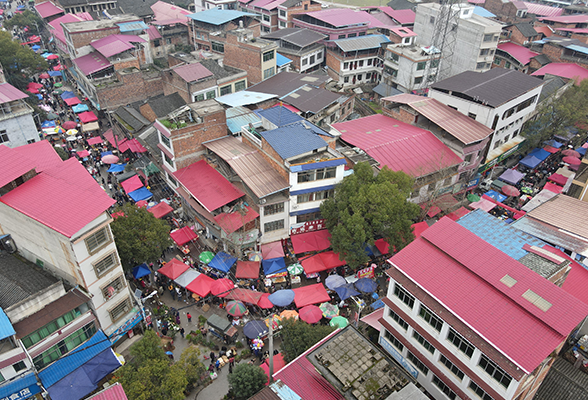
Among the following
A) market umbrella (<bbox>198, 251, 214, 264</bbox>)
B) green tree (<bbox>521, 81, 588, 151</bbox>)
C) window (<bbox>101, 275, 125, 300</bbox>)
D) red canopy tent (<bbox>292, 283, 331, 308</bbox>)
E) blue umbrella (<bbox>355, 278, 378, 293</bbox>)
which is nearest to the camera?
window (<bbox>101, 275, 125, 300</bbox>)

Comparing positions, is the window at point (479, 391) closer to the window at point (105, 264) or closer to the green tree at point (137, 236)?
the window at point (105, 264)

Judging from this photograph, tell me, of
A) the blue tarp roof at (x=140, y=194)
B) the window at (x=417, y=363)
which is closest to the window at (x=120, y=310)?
the blue tarp roof at (x=140, y=194)

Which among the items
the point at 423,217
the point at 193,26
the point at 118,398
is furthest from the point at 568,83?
the point at 118,398

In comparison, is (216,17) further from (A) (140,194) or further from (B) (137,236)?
(B) (137,236)

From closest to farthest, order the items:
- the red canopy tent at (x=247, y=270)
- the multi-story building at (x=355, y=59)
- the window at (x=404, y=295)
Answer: the window at (x=404, y=295), the red canopy tent at (x=247, y=270), the multi-story building at (x=355, y=59)

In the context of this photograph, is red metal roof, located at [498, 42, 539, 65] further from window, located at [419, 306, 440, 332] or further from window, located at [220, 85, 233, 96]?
window, located at [419, 306, 440, 332]

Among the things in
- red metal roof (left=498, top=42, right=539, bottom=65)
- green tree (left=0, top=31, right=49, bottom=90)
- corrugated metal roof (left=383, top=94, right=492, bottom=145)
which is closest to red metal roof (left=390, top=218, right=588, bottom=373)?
corrugated metal roof (left=383, top=94, right=492, bottom=145)
